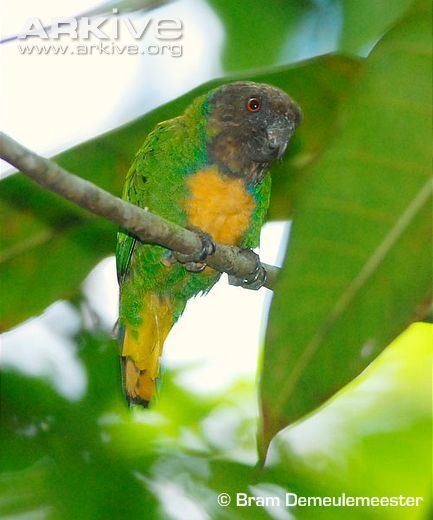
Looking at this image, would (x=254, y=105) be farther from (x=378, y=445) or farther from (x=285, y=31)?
(x=378, y=445)

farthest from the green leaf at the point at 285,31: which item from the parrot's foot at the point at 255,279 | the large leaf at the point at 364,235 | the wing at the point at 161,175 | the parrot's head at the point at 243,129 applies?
the large leaf at the point at 364,235

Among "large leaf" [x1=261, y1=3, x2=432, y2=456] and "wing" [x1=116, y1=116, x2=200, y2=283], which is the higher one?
"large leaf" [x1=261, y1=3, x2=432, y2=456]

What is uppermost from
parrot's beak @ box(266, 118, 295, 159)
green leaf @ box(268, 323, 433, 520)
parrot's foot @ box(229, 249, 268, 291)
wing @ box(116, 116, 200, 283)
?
parrot's beak @ box(266, 118, 295, 159)

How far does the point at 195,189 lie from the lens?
121 inches

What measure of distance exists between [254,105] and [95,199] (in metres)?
1.49

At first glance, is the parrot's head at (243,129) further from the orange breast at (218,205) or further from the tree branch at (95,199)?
the tree branch at (95,199)

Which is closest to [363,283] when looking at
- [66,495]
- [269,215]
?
[269,215]

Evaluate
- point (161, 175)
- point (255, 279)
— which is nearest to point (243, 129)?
point (161, 175)

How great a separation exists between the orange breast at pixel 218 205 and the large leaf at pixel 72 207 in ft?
1.10

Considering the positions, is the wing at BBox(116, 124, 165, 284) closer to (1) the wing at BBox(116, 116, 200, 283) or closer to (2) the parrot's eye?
(1) the wing at BBox(116, 116, 200, 283)

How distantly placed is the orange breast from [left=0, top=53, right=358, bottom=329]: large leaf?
33cm

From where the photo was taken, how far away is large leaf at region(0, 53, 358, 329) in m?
2.60

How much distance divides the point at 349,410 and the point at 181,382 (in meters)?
0.73

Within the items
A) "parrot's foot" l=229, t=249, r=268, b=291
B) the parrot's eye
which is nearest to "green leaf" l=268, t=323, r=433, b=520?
"parrot's foot" l=229, t=249, r=268, b=291
